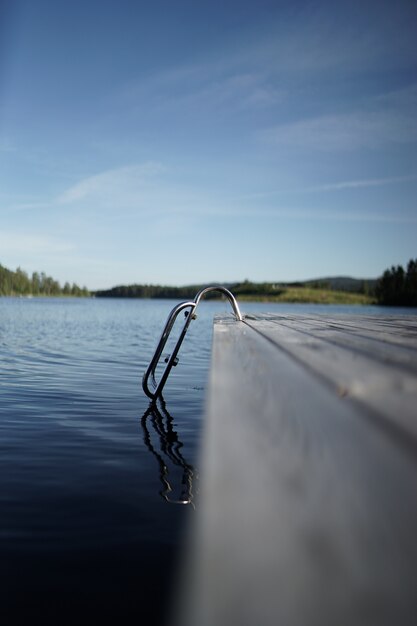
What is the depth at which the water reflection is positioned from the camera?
5125mm

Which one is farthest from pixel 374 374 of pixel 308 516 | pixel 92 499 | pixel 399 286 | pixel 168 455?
pixel 399 286

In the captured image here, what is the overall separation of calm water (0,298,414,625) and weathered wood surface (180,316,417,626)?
233cm

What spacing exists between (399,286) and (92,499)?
16697 cm

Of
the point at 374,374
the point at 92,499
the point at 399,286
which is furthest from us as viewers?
the point at 399,286

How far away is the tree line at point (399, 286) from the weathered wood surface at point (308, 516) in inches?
6531

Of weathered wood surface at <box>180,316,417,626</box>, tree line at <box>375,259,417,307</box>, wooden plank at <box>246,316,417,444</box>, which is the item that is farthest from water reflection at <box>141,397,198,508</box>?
tree line at <box>375,259,417,307</box>

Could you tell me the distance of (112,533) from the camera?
13.0 ft

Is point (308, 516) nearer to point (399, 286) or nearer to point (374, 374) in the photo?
point (374, 374)

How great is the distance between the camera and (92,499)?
15.3ft

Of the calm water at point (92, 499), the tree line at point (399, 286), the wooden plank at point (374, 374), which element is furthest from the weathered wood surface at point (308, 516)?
the tree line at point (399, 286)

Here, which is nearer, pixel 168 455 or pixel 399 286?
pixel 168 455

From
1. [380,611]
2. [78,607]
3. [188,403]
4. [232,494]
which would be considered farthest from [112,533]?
[188,403]

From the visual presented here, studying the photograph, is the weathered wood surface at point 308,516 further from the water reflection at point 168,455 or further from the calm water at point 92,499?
the water reflection at point 168,455

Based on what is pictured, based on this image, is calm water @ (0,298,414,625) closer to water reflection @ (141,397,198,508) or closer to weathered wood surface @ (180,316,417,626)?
water reflection @ (141,397,198,508)
